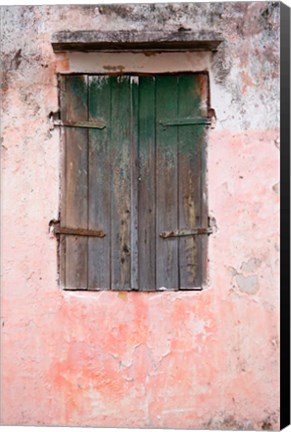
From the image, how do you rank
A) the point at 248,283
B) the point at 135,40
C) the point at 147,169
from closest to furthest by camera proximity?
the point at 135,40, the point at 248,283, the point at 147,169

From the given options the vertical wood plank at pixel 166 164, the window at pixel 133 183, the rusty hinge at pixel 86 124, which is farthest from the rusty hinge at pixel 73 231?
the rusty hinge at pixel 86 124

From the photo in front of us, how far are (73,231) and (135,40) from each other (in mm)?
1357

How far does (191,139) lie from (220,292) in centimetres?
105

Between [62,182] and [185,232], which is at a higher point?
[62,182]

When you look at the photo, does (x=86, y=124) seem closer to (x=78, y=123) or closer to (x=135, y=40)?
(x=78, y=123)

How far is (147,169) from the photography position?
24.1ft

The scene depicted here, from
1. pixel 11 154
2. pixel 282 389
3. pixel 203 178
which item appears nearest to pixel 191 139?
pixel 203 178

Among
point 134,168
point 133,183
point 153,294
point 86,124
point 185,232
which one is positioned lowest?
point 153,294

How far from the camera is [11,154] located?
7371 millimetres

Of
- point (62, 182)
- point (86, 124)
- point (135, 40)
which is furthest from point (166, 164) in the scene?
point (135, 40)

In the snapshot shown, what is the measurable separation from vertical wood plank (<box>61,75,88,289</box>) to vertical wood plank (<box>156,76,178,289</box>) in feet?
1.64

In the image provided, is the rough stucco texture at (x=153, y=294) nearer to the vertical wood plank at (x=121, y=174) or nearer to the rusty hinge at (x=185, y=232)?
the rusty hinge at (x=185, y=232)

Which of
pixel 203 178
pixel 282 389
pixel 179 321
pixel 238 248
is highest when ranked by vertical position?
pixel 203 178

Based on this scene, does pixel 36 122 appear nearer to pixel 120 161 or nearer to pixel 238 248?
pixel 120 161
